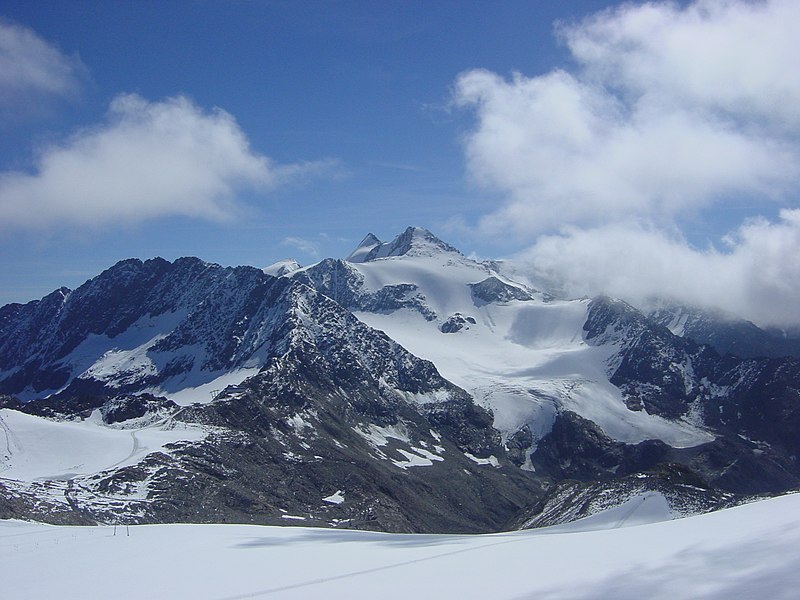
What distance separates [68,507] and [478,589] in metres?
93.2

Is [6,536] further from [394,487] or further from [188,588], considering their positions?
[394,487]

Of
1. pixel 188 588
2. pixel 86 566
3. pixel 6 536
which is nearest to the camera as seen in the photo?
pixel 188 588

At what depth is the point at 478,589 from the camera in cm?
1789

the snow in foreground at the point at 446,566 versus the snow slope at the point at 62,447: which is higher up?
the snow slope at the point at 62,447

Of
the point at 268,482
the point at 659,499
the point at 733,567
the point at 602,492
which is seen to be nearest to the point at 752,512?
the point at 733,567

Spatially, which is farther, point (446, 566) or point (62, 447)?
point (62, 447)

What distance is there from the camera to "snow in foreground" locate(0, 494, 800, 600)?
54.8 ft

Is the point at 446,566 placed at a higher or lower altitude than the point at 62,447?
lower

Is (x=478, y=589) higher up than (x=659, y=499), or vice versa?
(x=478, y=589)

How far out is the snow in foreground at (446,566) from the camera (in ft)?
54.8

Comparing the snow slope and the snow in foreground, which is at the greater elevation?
the snow slope

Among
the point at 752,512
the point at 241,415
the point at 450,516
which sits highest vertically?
the point at 241,415

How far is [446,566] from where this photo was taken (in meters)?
20.9

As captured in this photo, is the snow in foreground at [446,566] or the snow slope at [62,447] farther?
the snow slope at [62,447]
